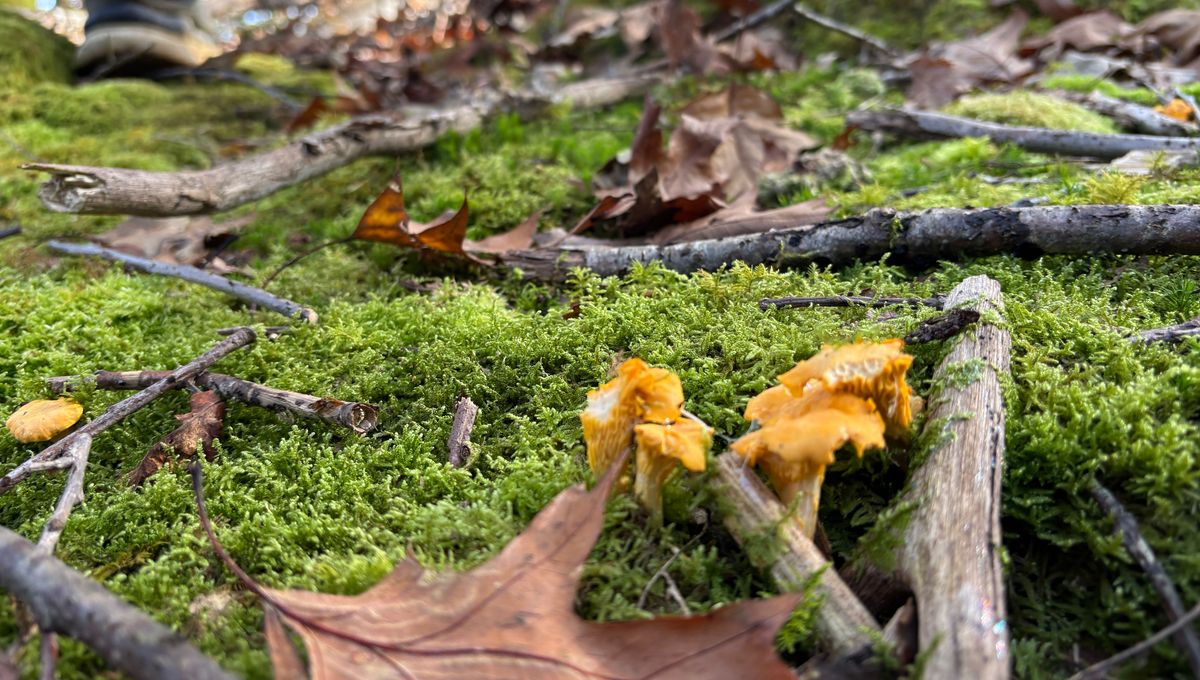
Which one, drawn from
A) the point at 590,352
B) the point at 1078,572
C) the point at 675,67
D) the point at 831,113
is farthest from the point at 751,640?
the point at 675,67

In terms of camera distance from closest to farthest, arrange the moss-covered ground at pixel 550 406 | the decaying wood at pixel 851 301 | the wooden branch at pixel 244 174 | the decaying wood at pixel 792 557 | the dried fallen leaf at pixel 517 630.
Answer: the dried fallen leaf at pixel 517 630
the decaying wood at pixel 792 557
the moss-covered ground at pixel 550 406
the decaying wood at pixel 851 301
the wooden branch at pixel 244 174

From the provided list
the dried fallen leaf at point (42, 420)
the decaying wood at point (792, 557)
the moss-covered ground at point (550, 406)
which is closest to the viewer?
the decaying wood at point (792, 557)

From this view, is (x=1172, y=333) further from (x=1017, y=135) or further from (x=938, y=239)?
(x=1017, y=135)

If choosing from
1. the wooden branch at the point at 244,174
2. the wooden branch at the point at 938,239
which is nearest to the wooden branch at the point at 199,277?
the wooden branch at the point at 244,174

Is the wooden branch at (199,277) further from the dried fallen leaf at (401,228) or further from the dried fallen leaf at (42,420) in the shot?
the dried fallen leaf at (42,420)

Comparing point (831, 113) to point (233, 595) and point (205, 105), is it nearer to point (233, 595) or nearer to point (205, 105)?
point (233, 595)

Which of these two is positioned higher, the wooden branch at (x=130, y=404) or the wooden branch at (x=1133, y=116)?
the wooden branch at (x=1133, y=116)

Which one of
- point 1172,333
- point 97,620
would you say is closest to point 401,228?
point 97,620

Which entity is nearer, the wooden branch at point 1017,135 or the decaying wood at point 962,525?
the decaying wood at point 962,525
